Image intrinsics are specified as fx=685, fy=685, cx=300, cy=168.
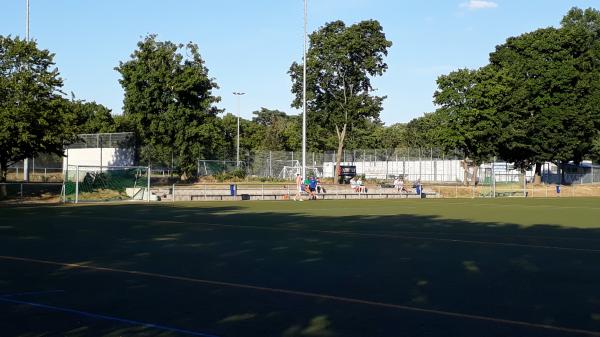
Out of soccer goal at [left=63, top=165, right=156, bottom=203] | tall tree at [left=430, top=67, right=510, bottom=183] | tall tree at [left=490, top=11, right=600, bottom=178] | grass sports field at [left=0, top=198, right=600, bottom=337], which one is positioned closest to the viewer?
grass sports field at [left=0, top=198, right=600, bottom=337]

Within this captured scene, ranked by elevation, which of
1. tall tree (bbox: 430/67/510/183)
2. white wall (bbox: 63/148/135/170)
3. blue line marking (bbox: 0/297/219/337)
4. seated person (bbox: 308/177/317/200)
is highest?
tall tree (bbox: 430/67/510/183)

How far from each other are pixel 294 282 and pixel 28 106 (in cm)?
2946

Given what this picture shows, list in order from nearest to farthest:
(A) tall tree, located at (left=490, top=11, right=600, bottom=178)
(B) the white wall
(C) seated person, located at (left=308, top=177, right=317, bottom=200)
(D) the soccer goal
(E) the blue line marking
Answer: (E) the blue line marking
(D) the soccer goal
(C) seated person, located at (left=308, top=177, right=317, bottom=200)
(B) the white wall
(A) tall tree, located at (left=490, top=11, right=600, bottom=178)

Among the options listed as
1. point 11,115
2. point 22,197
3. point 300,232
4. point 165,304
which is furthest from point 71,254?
point 22,197

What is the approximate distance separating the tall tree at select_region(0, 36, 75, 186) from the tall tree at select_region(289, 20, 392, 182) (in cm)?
3015

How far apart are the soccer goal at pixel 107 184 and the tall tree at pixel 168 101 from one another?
14.1m

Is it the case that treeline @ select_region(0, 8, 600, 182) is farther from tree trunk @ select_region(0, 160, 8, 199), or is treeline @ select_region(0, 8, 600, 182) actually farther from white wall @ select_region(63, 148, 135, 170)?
tree trunk @ select_region(0, 160, 8, 199)

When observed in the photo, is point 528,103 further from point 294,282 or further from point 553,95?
point 294,282

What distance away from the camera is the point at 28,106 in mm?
36531

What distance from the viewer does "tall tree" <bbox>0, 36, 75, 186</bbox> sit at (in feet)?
117

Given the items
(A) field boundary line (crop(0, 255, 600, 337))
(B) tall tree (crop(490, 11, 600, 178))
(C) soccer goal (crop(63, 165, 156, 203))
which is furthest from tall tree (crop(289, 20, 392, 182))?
(A) field boundary line (crop(0, 255, 600, 337))

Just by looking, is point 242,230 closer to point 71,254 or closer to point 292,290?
point 71,254

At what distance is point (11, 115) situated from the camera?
35.3 meters

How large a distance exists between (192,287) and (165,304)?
1.41m
